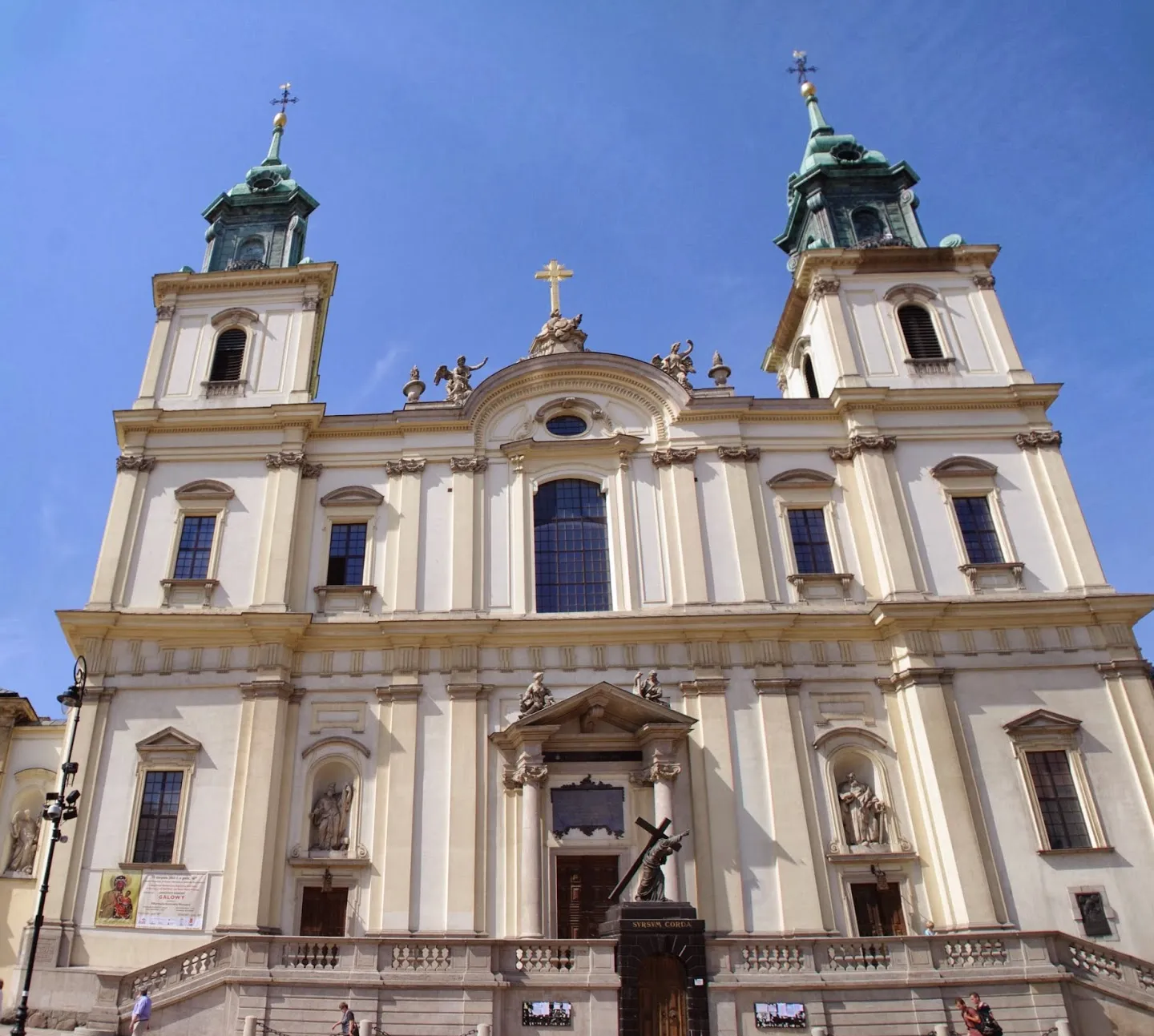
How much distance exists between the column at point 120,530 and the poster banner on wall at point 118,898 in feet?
18.9

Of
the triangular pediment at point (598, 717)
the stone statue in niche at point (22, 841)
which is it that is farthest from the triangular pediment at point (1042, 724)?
the stone statue in niche at point (22, 841)

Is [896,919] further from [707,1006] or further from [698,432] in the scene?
[698,432]

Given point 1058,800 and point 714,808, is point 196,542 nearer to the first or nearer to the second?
point 714,808

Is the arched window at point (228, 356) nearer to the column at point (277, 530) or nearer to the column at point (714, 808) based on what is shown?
the column at point (277, 530)

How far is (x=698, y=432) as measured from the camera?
2364 centimetres

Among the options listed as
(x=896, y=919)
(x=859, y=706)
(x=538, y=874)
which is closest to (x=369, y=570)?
(x=538, y=874)

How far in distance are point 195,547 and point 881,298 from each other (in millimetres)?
18895

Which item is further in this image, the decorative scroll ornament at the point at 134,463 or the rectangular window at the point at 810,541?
the decorative scroll ornament at the point at 134,463

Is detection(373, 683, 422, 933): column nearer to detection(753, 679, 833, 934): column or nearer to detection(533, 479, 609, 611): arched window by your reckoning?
detection(533, 479, 609, 611): arched window

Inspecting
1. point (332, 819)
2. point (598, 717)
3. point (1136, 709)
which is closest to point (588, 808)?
point (598, 717)

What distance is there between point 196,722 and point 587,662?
8300mm

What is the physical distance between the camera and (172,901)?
18219 mm

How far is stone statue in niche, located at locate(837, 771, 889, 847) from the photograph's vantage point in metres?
19.0

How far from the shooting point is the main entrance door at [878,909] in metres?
18.4
